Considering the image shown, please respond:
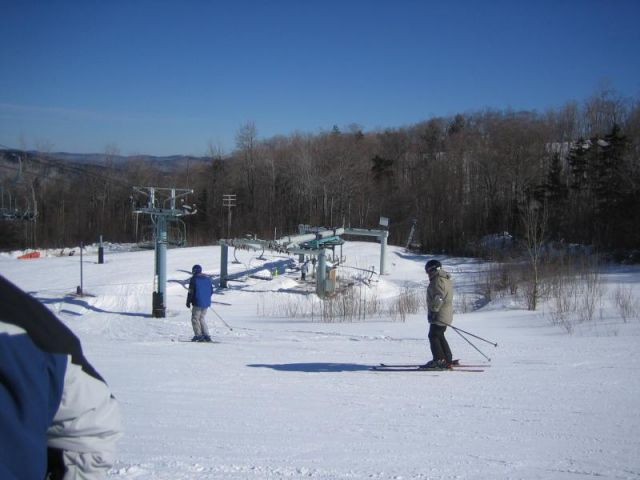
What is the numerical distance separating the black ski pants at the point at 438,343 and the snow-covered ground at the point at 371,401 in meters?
0.33

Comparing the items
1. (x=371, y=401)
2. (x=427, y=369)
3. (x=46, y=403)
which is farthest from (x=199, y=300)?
(x=46, y=403)

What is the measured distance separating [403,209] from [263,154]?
18.6m

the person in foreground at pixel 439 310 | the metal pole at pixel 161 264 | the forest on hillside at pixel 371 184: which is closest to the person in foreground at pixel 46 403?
the person in foreground at pixel 439 310

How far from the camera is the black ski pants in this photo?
29.3ft

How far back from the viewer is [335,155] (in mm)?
65125

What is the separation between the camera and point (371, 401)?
7.21m

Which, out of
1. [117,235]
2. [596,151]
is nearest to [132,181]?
[117,235]

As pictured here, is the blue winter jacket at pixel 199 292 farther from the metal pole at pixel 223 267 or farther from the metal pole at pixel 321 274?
the metal pole at pixel 321 274

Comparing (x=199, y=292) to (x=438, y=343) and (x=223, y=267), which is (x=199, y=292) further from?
(x=223, y=267)

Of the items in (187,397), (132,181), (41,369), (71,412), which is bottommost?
(187,397)

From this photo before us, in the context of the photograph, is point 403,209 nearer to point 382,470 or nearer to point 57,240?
point 57,240

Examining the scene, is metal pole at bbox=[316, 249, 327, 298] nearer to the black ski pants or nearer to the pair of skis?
the pair of skis

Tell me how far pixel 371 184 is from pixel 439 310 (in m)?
54.9

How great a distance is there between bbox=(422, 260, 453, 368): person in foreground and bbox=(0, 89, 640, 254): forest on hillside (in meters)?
37.9
